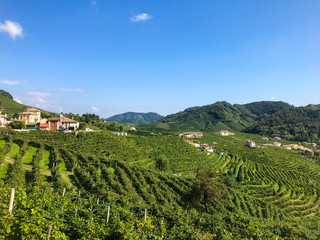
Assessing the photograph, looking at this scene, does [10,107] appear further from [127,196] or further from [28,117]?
[127,196]

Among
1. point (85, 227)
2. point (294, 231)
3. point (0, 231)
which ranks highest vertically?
point (0, 231)

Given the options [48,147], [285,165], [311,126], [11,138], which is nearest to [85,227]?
[48,147]

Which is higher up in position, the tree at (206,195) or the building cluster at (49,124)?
the building cluster at (49,124)

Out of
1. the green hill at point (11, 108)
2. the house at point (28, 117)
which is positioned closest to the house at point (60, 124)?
the house at point (28, 117)

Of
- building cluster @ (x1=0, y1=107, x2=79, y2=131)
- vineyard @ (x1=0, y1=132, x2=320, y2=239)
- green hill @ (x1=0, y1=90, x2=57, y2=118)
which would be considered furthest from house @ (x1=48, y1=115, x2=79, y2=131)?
green hill @ (x1=0, y1=90, x2=57, y2=118)

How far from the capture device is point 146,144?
67938mm

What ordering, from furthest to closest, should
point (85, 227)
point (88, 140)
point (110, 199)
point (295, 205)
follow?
point (88, 140) < point (295, 205) < point (110, 199) < point (85, 227)

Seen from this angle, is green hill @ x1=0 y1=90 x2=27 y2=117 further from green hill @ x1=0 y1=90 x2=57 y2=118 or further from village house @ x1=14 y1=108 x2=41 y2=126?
village house @ x1=14 y1=108 x2=41 y2=126

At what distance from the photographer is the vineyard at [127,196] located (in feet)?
30.2

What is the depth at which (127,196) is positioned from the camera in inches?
998

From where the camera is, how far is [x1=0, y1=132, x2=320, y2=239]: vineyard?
9.22 metres

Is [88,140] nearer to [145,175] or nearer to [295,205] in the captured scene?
[145,175]

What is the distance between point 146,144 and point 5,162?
45573mm

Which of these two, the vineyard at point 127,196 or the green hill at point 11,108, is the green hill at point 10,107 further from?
the vineyard at point 127,196
